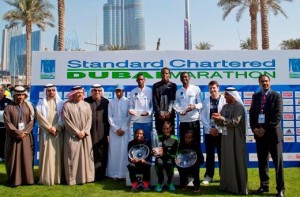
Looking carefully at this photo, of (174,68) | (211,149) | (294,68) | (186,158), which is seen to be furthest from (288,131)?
(186,158)

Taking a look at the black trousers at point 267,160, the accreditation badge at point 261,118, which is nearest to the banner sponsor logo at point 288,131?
the black trousers at point 267,160

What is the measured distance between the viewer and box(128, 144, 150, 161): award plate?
5770 millimetres

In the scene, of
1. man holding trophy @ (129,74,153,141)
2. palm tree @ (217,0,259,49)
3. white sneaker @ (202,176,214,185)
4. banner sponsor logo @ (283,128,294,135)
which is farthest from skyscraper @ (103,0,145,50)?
white sneaker @ (202,176,214,185)

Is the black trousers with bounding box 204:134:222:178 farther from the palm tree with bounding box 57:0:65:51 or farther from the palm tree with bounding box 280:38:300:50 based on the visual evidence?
the palm tree with bounding box 280:38:300:50

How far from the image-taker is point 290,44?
94.6 feet

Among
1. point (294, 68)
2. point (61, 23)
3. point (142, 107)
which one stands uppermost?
point (61, 23)

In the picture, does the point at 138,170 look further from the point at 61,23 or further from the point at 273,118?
the point at 61,23

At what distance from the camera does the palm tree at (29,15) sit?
974 inches

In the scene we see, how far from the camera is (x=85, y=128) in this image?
6.09 metres

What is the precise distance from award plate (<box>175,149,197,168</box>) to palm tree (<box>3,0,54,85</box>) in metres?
21.9

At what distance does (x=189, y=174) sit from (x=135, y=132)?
3.94 ft

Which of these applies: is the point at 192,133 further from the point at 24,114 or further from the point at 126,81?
the point at 24,114

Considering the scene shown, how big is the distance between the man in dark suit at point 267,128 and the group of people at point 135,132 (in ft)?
0.05

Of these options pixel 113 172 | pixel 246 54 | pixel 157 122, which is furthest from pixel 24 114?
pixel 246 54
